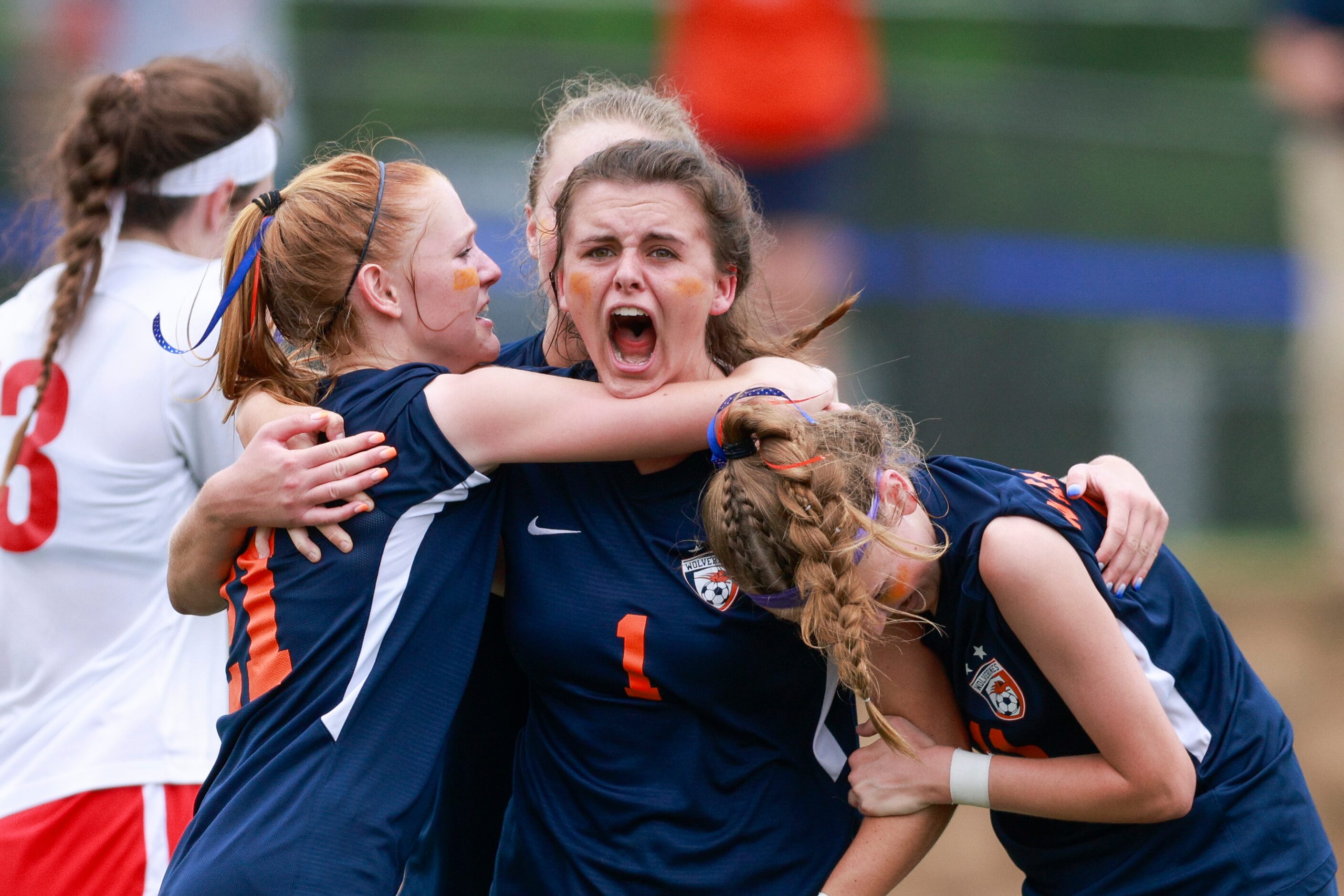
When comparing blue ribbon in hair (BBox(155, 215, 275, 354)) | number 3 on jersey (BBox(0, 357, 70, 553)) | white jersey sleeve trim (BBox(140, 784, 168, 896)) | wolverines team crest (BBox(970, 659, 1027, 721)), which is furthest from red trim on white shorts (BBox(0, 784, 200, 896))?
wolverines team crest (BBox(970, 659, 1027, 721))

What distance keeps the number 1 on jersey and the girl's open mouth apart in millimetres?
399

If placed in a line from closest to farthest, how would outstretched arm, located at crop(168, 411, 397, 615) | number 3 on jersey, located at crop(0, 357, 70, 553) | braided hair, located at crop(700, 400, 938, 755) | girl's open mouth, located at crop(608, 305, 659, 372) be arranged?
braided hair, located at crop(700, 400, 938, 755) < outstretched arm, located at crop(168, 411, 397, 615) < girl's open mouth, located at crop(608, 305, 659, 372) < number 3 on jersey, located at crop(0, 357, 70, 553)

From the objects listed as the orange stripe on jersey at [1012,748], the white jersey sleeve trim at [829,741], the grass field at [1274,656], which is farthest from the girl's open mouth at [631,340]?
the grass field at [1274,656]

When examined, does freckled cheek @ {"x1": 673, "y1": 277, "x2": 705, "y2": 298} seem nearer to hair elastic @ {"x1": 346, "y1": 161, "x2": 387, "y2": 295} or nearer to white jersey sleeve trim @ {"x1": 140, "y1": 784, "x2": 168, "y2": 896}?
hair elastic @ {"x1": 346, "y1": 161, "x2": 387, "y2": 295}

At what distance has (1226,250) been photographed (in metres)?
8.94

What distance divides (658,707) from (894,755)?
1.32 feet

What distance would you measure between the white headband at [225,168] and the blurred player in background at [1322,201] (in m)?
4.79

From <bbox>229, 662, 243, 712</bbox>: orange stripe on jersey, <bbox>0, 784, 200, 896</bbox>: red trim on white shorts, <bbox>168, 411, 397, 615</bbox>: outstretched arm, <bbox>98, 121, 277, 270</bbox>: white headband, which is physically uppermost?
<bbox>98, 121, 277, 270</bbox>: white headband

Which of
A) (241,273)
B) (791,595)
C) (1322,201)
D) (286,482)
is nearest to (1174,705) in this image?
(791,595)

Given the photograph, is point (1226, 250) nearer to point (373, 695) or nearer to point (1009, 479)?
point (1009, 479)

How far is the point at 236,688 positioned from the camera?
2.36 metres

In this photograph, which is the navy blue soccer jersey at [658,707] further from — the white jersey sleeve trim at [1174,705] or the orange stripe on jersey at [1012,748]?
the white jersey sleeve trim at [1174,705]

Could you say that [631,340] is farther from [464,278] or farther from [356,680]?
[356,680]

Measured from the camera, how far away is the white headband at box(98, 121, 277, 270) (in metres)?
2.85
